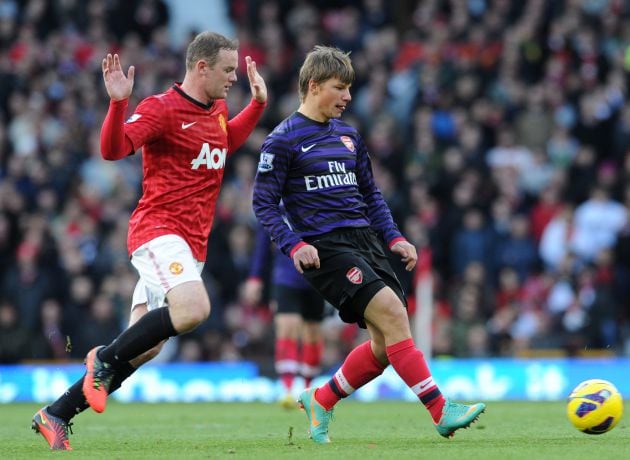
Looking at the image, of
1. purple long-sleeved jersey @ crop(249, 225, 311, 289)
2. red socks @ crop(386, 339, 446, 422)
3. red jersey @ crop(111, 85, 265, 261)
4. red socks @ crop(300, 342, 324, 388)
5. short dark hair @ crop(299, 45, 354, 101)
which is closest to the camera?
red socks @ crop(386, 339, 446, 422)

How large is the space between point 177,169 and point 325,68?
1049 mm

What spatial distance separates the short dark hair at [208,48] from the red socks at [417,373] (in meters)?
2.01

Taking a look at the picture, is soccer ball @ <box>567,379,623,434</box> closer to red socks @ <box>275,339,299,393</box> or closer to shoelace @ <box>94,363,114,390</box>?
shoelace @ <box>94,363,114,390</box>

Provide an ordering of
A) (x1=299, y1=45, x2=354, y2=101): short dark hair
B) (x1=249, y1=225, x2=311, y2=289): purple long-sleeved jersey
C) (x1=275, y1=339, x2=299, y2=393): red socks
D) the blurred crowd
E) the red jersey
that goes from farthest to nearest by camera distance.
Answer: the blurred crowd → (x1=275, y1=339, x2=299, y2=393): red socks → (x1=249, y1=225, x2=311, y2=289): purple long-sleeved jersey → (x1=299, y1=45, x2=354, y2=101): short dark hair → the red jersey

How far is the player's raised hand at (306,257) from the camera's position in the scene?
25.0 ft

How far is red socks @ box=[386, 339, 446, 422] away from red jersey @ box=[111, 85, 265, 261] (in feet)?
4.27

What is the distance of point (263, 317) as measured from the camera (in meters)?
16.8

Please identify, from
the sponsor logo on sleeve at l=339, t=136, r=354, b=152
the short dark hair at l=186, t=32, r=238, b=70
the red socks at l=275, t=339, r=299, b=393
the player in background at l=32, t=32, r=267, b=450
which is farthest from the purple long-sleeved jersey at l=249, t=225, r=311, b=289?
the short dark hair at l=186, t=32, r=238, b=70

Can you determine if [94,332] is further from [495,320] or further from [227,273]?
[495,320]

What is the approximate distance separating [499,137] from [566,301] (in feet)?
9.00

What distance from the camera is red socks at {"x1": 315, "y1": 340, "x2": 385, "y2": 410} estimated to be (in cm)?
812

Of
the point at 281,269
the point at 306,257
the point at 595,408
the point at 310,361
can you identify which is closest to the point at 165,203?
the point at 306,257

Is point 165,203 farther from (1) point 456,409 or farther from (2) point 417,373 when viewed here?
(1) point 456,409

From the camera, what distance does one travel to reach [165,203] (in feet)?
25.8
